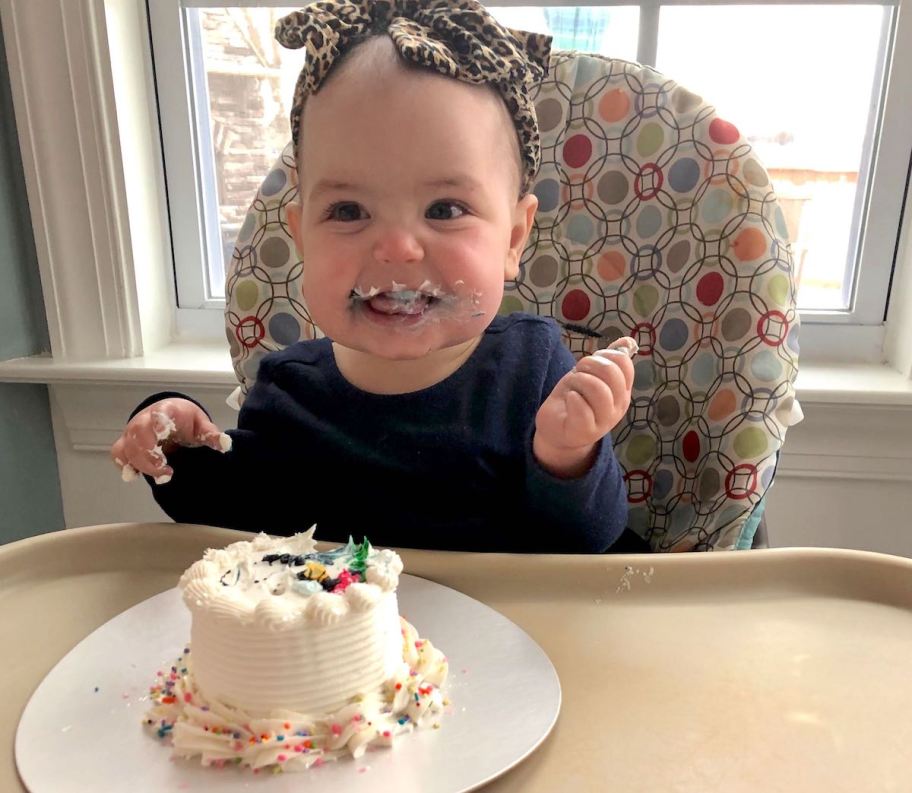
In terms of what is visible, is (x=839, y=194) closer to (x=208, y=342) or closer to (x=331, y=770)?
(x=208, y=342)

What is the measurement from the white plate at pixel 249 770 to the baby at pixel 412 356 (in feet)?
0.60

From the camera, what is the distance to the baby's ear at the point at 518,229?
85 cm

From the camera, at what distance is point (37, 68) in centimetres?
133

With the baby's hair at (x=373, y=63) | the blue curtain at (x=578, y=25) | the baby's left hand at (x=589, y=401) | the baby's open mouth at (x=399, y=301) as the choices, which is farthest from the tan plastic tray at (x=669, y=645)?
the blue curtain at (x=578, y=25)

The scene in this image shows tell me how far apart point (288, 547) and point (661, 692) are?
318 mm

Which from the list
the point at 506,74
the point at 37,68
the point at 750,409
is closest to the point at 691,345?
the point at 750,409

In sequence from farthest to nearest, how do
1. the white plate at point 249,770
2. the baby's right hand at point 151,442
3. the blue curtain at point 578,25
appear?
1. the blue curtain at point 578,25
2. the baby's right hand at point 151,442
3. the white plate at point 249,770

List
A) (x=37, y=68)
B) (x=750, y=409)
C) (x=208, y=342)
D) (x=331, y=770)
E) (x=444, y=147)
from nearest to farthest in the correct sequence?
(x=331, y=770), (x=444, y=147), (x=750, y=409), (x=37, y=68), (x=208, y=342)

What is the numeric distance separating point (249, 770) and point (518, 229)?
0.56 meters

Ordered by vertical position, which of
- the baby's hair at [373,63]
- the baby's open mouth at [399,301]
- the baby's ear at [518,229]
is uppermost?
the baby's hair at [373,63]

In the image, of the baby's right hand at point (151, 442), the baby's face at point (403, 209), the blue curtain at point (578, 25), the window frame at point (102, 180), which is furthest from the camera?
the blue curtain at point (578, 25)

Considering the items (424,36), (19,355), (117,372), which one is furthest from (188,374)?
(424,36)

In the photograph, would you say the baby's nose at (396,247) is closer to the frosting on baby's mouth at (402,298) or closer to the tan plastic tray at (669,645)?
the frosting on baby's mouth at (402,298)

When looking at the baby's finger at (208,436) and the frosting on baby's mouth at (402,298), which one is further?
the baby's finger at (208,436)
